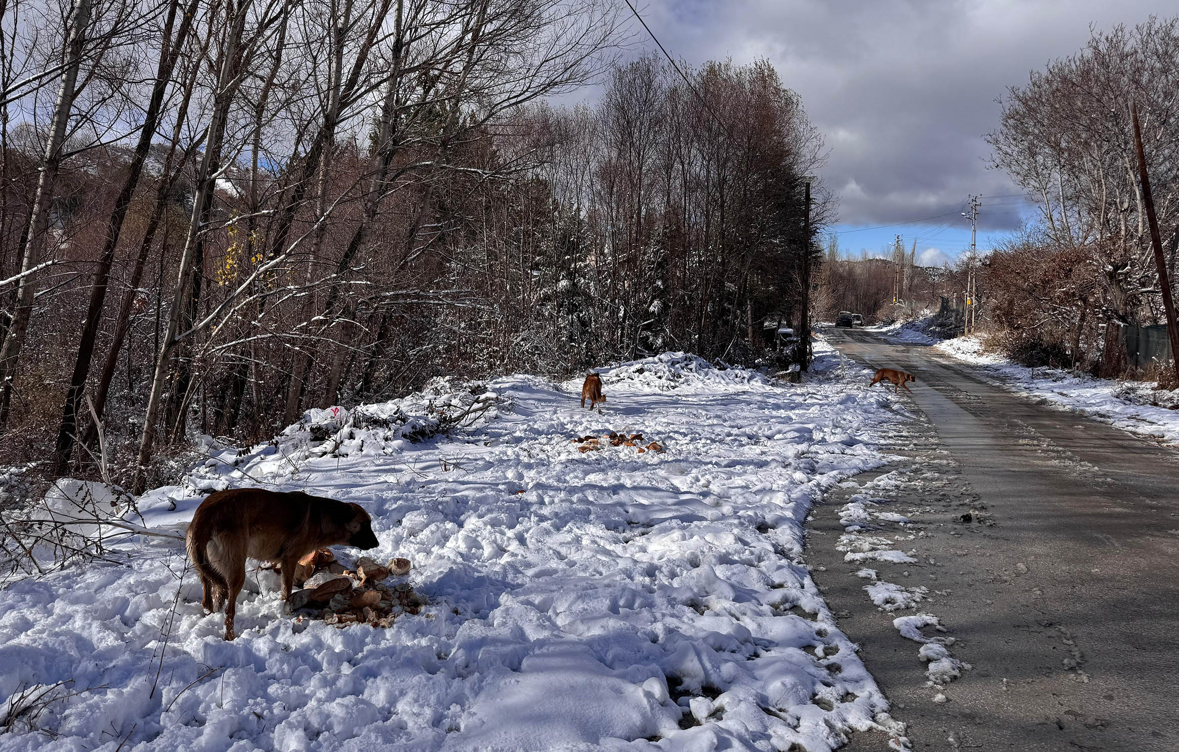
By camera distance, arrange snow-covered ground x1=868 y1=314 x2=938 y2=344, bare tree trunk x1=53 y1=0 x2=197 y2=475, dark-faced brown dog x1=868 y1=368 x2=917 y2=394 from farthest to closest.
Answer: snow-covered ground x1=868 y1=314 x2=938 y2=344 < dark-faced brown dog x1=868 y1=368 x2=917 y2=394 < bare tree trunk x1=53 y1=0 x2=197 y2=475

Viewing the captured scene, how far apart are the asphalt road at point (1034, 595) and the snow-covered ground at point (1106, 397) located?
3519 millimetres

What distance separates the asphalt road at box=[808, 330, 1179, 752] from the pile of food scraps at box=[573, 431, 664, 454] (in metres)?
2.55

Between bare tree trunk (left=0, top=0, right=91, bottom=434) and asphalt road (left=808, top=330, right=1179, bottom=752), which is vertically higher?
bare tree trunk (left=0, top=0, right=91, bottom=434)

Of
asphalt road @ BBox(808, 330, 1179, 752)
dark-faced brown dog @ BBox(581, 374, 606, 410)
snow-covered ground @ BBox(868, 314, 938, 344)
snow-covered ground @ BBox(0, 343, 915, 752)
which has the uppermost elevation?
snow-covered ground @ BBox(868, 314, 938, 344)

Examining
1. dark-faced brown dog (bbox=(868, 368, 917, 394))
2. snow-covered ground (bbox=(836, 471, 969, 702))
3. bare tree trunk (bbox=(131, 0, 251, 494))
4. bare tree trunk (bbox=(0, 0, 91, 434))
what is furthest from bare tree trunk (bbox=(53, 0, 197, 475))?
dark-faced brown dog (bbox=(868, 368, 917, 394))

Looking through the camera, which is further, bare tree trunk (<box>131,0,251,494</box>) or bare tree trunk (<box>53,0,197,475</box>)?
bare tree trunk (<box>53,0,197,475</box>)

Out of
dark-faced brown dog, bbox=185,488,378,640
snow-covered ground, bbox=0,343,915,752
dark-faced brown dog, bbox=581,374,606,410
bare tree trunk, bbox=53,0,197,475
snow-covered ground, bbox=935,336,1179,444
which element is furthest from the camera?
snow-covered ground, bbox=935,336,1179,444

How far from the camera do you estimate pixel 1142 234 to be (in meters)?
20.5

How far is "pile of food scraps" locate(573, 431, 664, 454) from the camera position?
28.2ft

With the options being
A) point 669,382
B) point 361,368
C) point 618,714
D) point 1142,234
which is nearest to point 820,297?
point 1142,234

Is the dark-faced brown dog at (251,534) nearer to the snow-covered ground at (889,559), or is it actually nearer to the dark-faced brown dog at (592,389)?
the snow-covered ground at (889,559)

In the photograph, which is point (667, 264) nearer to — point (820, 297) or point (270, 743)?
point (270, 743)

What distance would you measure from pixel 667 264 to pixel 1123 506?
1865 cm

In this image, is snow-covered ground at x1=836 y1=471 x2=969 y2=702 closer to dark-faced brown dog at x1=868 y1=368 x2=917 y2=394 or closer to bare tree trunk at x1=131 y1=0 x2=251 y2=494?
bare tree trunk at x1=131 y1=0 x2=251 y2=494
